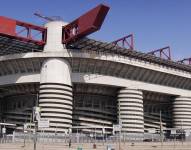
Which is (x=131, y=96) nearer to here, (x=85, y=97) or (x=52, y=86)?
(x=85, y=97)

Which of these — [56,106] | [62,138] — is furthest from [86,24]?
[62,138]

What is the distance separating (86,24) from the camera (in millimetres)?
81062

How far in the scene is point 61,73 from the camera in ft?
290

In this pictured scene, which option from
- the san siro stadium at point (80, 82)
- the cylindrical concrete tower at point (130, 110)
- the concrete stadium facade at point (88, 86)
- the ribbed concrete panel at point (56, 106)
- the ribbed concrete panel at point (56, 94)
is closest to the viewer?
the ribbed concrete panel at point (56, 106)

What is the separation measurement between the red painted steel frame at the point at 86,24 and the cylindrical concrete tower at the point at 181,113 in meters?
40.6

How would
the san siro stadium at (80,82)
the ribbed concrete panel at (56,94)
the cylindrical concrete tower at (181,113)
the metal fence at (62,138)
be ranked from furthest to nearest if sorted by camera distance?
the cylindrical concrete tower at (181,113) → the san siro stadium at (80,82) → the ribbed concrete panel at (56,94) → the metal fence at (62,138)

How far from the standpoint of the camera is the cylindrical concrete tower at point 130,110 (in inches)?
3686

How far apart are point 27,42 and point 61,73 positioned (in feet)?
36.8

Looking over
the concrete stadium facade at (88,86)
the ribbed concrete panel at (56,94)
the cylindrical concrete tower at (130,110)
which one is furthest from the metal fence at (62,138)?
the ribbed concrete panel at (56,94)

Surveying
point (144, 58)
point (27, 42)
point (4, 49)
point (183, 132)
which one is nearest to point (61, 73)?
point (27, 42)

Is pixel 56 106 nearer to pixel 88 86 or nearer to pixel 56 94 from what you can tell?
pixel 56 94

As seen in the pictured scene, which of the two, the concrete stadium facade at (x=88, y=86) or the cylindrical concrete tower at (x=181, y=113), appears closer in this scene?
the concrete stadium facade at (x=88, y=86)

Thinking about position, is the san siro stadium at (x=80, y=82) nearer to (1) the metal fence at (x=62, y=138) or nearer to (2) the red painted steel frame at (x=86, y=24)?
(2) the red painted steel frame at (x=86, y=24)

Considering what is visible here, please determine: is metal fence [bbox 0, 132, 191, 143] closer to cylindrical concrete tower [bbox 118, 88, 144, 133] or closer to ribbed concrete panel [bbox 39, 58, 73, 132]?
cylindrical concrete tower [bbox 118, 88, 144, 133]
